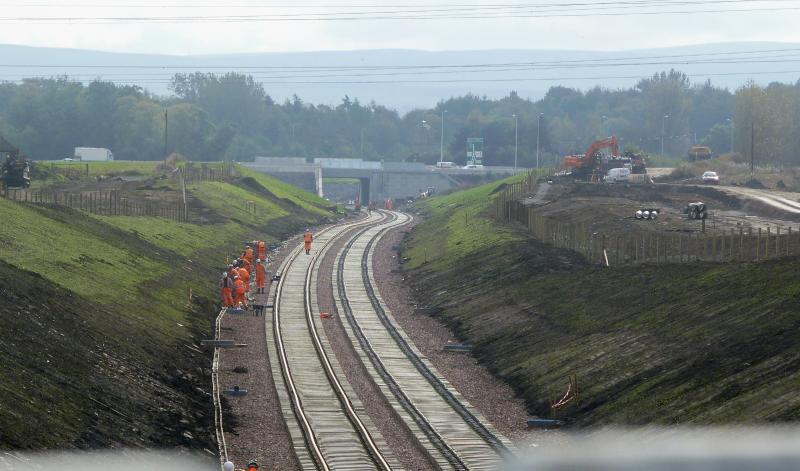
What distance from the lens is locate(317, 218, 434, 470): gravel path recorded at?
97.8ft

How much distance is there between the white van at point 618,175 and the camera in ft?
385

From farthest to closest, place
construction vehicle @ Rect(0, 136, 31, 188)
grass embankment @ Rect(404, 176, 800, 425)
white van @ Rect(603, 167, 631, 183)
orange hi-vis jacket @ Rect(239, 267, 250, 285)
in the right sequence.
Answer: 1. white van @ Rect(603, 167, 631, 183)
2. construction vehicle @ Rect(0, 136, 31, 188)
3. orange hi-vis jacket @ Rect(239, 267, 250, 285)
4. grass embankment @ Rect(404, 176, 800, 425)

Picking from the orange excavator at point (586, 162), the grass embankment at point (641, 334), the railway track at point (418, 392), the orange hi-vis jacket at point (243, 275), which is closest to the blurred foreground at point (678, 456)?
Result: the grass embankment at point (641, 334)

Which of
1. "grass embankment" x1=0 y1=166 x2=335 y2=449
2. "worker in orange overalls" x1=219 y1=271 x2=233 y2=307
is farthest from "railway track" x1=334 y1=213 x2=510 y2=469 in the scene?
"grass embankment" x1=0 y1=166 x2=335 y2=449

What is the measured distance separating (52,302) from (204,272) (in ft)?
96.3

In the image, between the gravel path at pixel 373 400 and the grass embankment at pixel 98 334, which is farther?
the gravel path at pixel 373 400

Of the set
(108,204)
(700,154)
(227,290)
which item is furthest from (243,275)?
(700,154)

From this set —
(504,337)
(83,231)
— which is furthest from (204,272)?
(504,337)

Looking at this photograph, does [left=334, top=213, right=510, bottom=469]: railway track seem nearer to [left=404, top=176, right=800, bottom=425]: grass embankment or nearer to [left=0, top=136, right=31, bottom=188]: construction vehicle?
[left=404, top=176, right=800, bottom=425]: grass embankment

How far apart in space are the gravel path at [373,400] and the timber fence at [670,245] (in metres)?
12.5

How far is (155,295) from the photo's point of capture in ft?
172

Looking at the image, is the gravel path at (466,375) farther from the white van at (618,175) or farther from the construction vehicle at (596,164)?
the construction vehicle at (596,164)

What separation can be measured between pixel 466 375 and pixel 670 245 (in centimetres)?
1918

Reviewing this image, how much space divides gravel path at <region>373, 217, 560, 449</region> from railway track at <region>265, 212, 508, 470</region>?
435mm
